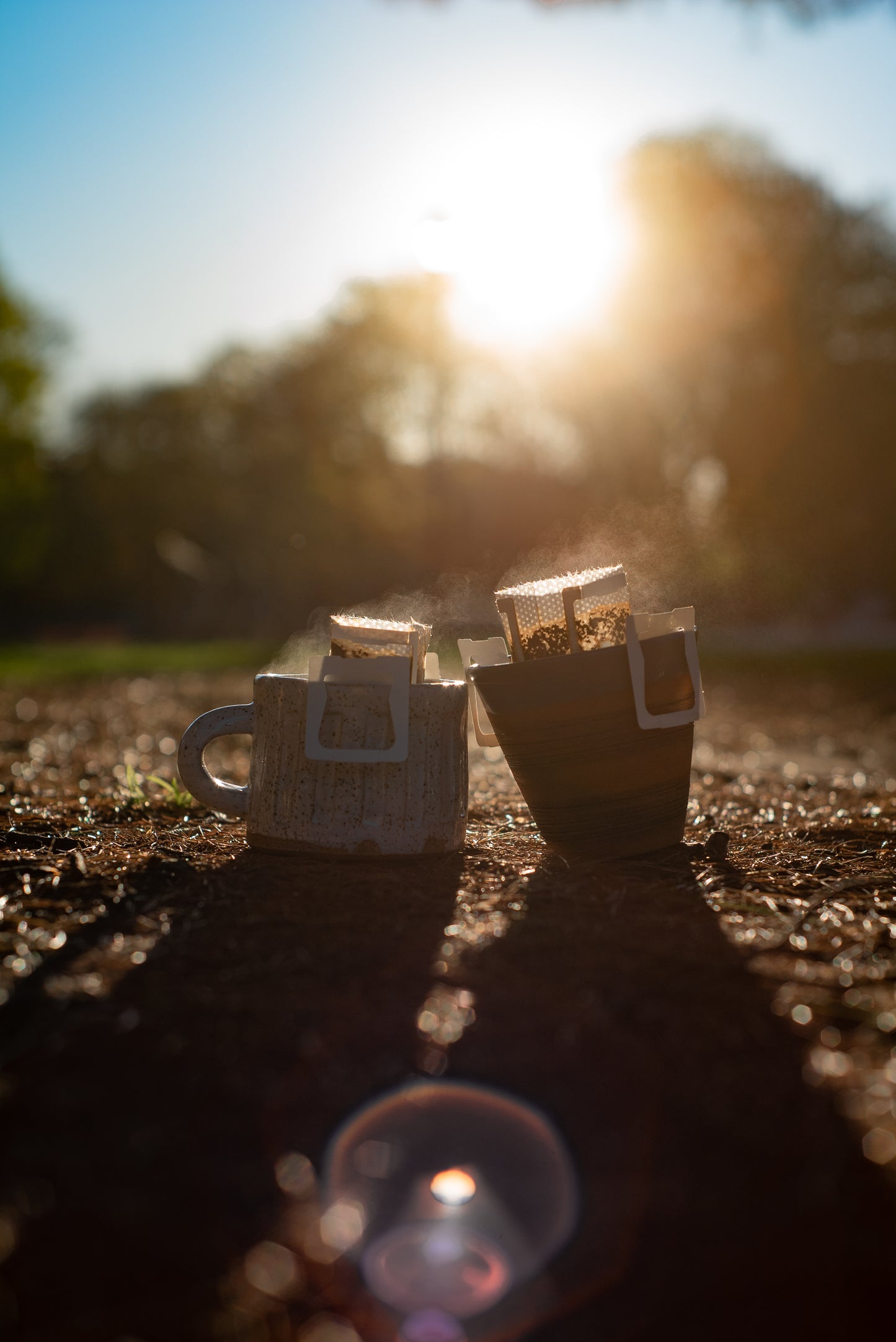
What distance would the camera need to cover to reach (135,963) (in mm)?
2352

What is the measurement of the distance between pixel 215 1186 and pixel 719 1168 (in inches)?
32.9

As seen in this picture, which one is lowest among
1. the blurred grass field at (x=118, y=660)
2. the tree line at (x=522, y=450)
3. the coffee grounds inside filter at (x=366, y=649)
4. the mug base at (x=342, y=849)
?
the blurred grass field at (x=118, y=660)

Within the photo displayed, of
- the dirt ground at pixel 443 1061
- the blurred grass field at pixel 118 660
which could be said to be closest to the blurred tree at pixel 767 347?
A: the blurred grass field at pixel 118 660

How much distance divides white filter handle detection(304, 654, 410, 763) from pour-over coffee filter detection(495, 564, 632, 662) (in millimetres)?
394

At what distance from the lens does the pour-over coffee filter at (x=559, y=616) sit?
124 inches

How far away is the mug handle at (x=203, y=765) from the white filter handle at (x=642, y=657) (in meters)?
1.27

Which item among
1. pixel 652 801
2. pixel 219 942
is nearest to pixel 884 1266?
pixel 219 942

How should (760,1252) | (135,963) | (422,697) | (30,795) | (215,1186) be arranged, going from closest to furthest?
(760,1252) → (215,1186) → (135,963) → (422,697) → (30,795)

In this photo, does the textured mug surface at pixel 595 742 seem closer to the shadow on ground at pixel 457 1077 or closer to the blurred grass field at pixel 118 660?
the shadow on ground at pixel 457 1077

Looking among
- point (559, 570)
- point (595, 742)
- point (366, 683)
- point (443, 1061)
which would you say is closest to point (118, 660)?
point (559, 570)

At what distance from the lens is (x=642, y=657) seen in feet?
10.1

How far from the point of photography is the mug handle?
3.32m

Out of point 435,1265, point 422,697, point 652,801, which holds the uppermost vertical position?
point 422,697

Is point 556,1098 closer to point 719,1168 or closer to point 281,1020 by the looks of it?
point 719,1168
